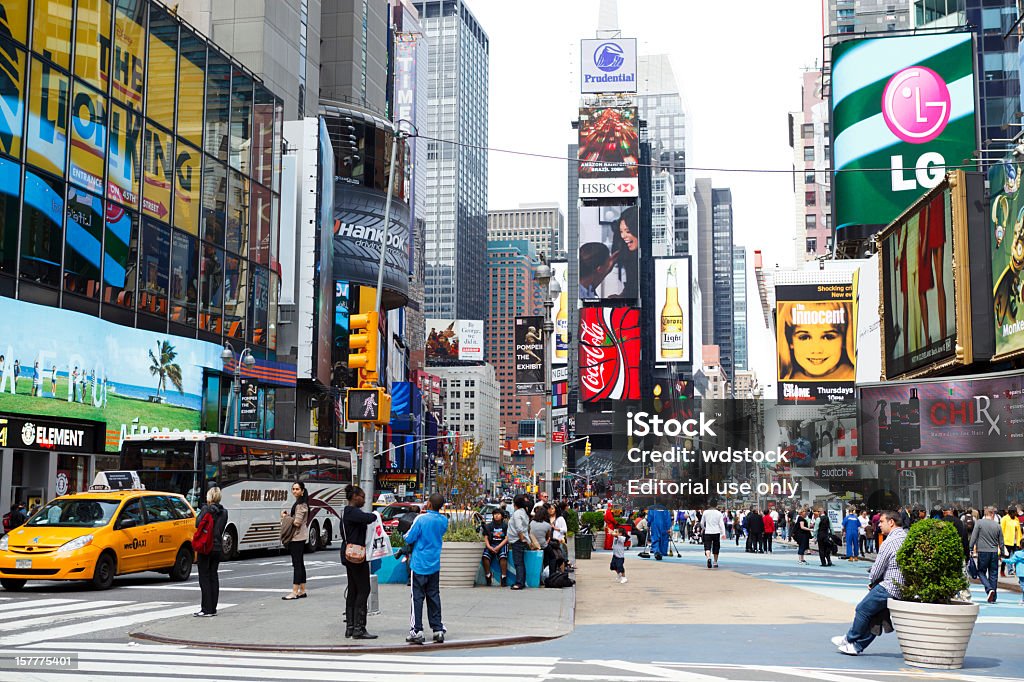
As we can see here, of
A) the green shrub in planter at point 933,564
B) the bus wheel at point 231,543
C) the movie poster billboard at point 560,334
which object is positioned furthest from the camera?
the movie poster billboard at point 560,334

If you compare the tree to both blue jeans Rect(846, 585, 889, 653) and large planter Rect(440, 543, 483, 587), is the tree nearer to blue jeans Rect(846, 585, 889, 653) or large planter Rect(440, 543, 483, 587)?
large planter Rect(440, 543, 483, 587)

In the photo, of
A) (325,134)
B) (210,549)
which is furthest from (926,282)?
(325,134)

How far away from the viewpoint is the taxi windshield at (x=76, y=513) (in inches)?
778

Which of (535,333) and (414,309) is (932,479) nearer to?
(535,333)

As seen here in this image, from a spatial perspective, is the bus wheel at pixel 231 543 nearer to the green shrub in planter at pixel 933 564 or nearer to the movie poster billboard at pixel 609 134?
the green shrub in planter at pixel 933 564

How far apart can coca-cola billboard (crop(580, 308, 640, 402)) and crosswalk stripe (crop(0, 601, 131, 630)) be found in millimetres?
90668

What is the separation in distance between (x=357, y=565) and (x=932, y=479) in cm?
3721

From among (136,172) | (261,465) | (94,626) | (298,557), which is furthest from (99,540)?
(136,172)

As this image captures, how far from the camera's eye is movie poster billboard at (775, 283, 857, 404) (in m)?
65.5

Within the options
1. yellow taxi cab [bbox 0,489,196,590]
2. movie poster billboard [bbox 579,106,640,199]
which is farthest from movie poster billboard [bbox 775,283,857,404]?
movie poster billboard [bbox 579,106,640,199]

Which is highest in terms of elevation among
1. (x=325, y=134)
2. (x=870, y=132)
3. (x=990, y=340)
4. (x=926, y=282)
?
(x=325, y=134)

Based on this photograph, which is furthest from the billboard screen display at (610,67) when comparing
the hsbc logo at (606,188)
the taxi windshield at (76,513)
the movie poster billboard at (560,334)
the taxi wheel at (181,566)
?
the taxi windshield at (76,513)

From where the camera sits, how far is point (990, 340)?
99.9ft

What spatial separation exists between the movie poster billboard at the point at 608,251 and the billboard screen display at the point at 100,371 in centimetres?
6998
